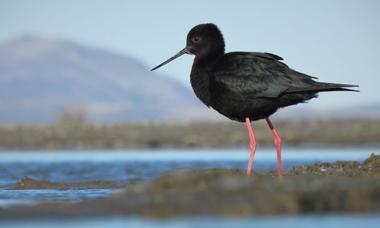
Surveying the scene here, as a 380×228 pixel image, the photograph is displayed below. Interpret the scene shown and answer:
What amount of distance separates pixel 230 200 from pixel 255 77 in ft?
14.8

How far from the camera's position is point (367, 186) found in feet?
33.7

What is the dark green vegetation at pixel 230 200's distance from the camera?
9.29 metres

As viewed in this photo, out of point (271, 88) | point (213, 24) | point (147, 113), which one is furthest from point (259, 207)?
point (147, 113)

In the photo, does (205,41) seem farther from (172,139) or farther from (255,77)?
(172,139)

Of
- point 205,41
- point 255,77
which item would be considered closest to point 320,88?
point 255,77

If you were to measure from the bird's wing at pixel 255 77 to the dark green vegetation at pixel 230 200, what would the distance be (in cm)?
322

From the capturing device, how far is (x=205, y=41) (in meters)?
14.8

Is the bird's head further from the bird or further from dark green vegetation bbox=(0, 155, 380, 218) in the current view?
dark green vegetation bbox=(0, 155, 380, 218)

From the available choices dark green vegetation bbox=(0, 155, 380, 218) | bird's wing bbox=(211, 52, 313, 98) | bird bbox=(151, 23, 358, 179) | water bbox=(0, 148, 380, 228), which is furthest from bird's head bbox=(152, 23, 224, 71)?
dark green vegetation bbox=(0, 155, 380, 218)

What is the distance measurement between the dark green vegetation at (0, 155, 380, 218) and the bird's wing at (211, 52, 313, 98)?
3.22 metres

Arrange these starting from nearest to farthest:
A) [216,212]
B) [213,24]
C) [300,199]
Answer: [216,212]
[300,199]
[213,24]

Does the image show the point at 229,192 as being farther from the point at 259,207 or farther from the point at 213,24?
the point at 213,24

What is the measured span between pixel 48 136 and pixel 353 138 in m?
15.4

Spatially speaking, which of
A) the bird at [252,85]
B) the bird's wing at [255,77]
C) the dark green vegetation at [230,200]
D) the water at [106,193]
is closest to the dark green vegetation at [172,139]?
the water at [106,193]
